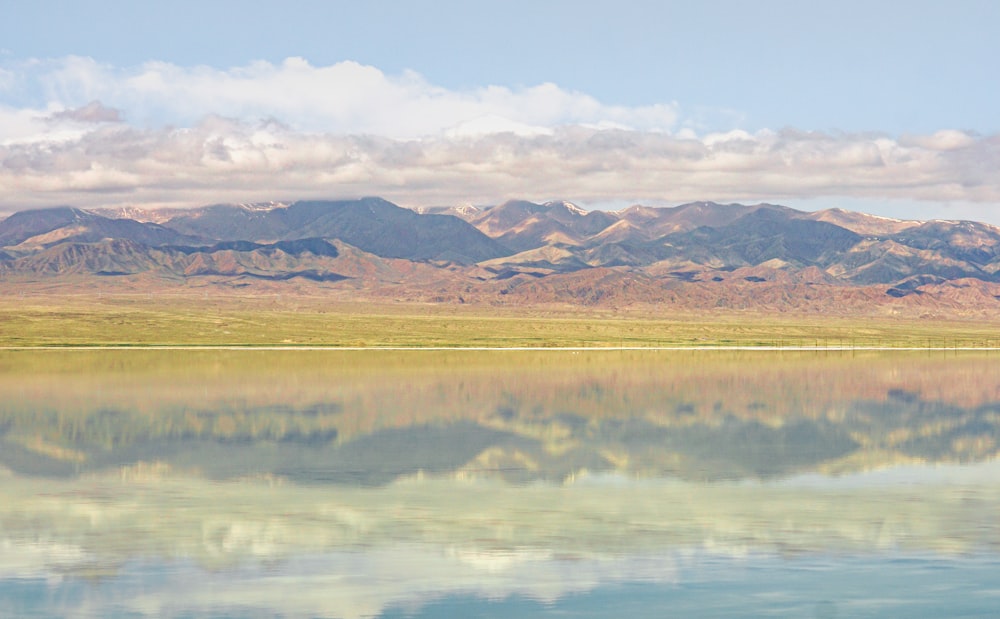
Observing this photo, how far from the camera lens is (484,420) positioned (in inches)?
2429

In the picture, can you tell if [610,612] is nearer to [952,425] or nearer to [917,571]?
[917,571]

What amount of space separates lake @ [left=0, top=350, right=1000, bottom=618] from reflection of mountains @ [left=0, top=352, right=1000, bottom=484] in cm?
31

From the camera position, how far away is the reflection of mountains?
4581cm

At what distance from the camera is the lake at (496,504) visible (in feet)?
80.5

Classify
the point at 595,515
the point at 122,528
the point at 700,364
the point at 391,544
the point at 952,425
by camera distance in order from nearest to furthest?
1. the point at 391,544
2. the point at 122,528
3. the point at 595,515
4. the point at 952,425
5. the point at 700,364

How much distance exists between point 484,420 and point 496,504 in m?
25.9

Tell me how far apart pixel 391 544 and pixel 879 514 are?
564 inches

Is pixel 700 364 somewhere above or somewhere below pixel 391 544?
below

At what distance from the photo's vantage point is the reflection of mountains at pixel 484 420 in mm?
45812

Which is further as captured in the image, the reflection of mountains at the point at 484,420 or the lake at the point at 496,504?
the reflection of mountains at the point at 484,420

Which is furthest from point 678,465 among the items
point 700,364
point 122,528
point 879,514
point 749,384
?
point 700,364

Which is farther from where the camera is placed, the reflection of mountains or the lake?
the reflection of mountains

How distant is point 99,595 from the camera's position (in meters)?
24.3

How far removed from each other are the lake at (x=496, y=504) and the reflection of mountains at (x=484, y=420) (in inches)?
12.3
